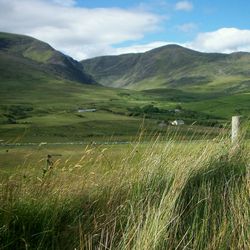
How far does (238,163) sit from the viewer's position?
7066 millimetres

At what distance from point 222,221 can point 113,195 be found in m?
1.30

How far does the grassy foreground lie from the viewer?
4684 mm

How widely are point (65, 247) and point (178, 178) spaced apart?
167 cm

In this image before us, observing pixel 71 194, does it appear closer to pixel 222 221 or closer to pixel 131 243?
pixel 131 243

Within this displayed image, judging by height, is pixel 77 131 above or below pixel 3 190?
below

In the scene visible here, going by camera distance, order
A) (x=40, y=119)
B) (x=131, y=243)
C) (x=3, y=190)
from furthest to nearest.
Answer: (x=40, y=119) → (x=3, y=190) → (x=131, y=243)

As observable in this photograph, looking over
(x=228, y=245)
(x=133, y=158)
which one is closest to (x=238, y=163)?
(x=133, y=158)

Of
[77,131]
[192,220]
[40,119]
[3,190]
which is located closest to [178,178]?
[192,220]

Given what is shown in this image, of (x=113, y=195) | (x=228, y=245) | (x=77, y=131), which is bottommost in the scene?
(x=77, y=131)

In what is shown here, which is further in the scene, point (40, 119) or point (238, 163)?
point (40, 119)

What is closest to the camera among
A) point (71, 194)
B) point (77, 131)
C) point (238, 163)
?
point (71, 194)

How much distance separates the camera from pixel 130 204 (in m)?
5.18

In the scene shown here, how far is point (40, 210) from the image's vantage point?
4.85m

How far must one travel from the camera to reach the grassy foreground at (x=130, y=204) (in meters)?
4.68
